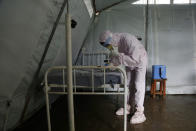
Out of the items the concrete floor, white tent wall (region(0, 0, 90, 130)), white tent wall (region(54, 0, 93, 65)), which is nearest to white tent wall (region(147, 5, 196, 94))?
the concrete floor

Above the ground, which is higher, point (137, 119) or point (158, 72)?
point (158, 72)

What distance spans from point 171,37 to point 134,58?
5.22 ft

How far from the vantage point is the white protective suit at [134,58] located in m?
1.28

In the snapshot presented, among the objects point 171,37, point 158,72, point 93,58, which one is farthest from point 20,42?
point 171,37

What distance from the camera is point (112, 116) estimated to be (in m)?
1.55

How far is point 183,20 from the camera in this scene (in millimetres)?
2316

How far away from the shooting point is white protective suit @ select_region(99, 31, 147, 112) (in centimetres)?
128

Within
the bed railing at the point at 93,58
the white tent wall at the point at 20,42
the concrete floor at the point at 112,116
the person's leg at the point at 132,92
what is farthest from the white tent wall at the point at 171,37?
the white tent wall at the point at 20,42

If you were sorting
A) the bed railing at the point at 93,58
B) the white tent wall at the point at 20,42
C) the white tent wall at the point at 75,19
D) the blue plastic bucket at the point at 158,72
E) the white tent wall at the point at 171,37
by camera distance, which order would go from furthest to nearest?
1. the bed railing at the point at 93,58
2. the white tent wall at the point at 171,37
3. the blue plastic bucket at the point at 158,72
4. the white tent wall at the point at 75,19
5. the white tent wall at the point at 20,42

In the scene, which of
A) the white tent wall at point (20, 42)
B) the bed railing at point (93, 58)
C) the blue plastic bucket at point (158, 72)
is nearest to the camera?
the white tent wall at point (20, 42)

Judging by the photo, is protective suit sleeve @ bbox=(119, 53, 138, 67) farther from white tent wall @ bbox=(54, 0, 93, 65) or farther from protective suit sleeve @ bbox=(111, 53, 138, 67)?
white tent wall @ bbox=(54, 0, 93, 65)

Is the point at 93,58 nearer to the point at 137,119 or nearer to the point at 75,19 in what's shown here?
the point at 75,19

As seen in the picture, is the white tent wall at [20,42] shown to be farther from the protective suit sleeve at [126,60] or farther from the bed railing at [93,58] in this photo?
the bed railing at [93,58]

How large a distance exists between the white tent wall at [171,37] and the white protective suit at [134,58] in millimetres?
1104
